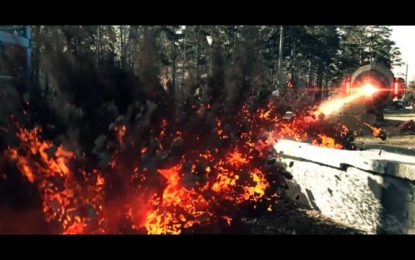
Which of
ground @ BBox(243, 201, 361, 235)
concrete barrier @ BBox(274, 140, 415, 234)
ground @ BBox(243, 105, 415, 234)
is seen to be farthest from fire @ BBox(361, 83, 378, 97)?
ground @ BBox(243, 201, 361, 235)

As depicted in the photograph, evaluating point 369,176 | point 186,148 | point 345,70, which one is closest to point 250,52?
point 186,148

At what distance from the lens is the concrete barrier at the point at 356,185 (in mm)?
6137

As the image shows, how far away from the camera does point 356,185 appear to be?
6.92 meters

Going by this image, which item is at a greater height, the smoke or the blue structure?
the blue structure

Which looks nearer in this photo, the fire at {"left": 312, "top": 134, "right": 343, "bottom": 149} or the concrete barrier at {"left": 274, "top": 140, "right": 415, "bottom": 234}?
the concrete barrier at {"left": 274, "top": 140, "right": 415, "bottom": 234}

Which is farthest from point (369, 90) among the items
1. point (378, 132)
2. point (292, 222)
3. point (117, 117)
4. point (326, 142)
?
point (117, 117)

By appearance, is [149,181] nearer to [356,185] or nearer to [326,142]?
[356,185]

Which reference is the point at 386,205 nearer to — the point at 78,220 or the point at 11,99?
the point at 78,220

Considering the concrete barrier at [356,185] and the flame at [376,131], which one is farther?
the flame at [376,131]

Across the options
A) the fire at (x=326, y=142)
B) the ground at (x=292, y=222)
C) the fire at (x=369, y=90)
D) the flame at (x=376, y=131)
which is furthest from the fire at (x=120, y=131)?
the fire at (x=369, y=90)

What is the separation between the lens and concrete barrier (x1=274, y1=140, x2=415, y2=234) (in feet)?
20.1

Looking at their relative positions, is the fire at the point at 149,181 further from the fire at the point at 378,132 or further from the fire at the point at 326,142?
the fire at the point at 378,132

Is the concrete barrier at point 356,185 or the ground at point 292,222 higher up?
the concrete barrier at point 356,185

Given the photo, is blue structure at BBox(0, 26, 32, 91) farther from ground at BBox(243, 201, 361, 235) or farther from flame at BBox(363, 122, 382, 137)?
flame at BBox(363, 122, 382, 137)
